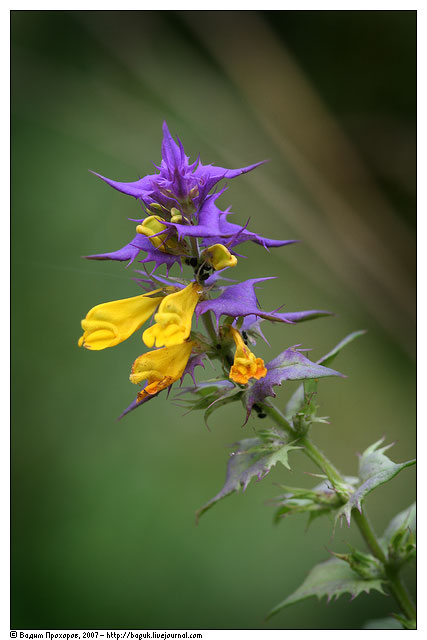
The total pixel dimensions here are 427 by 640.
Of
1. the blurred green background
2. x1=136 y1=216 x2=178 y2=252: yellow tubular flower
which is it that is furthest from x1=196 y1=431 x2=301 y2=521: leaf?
the blurred green background

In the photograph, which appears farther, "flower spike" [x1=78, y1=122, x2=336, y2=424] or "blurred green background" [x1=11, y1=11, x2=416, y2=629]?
"blurred green background" [x1=11, y1=11, x2=416, y2=629]

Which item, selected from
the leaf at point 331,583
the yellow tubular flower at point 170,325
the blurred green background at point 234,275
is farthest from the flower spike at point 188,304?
the blurred green background at point 234,275

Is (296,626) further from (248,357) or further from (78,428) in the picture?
(248,357)

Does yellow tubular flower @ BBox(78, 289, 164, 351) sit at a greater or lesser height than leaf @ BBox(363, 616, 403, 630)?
greater

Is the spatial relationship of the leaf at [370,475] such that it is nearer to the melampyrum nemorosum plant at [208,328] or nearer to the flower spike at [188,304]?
the melampyrum nemorosum plant at [208,328]

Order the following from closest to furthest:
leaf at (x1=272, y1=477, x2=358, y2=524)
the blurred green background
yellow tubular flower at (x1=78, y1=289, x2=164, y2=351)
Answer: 1. yellow tubular flower at (x1=78, y1=289, x2=164, y2=351)
2. leaf at (x1=272, y1=477, x2=358, y2=524)
3. the blurred green background

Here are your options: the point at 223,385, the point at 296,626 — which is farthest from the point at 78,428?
the point at 223,385

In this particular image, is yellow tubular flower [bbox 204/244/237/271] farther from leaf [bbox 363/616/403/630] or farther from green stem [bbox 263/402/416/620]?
leaf [bbox 363/616/403/630]

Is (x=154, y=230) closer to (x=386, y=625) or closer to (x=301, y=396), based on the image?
(x=301, y=396)
